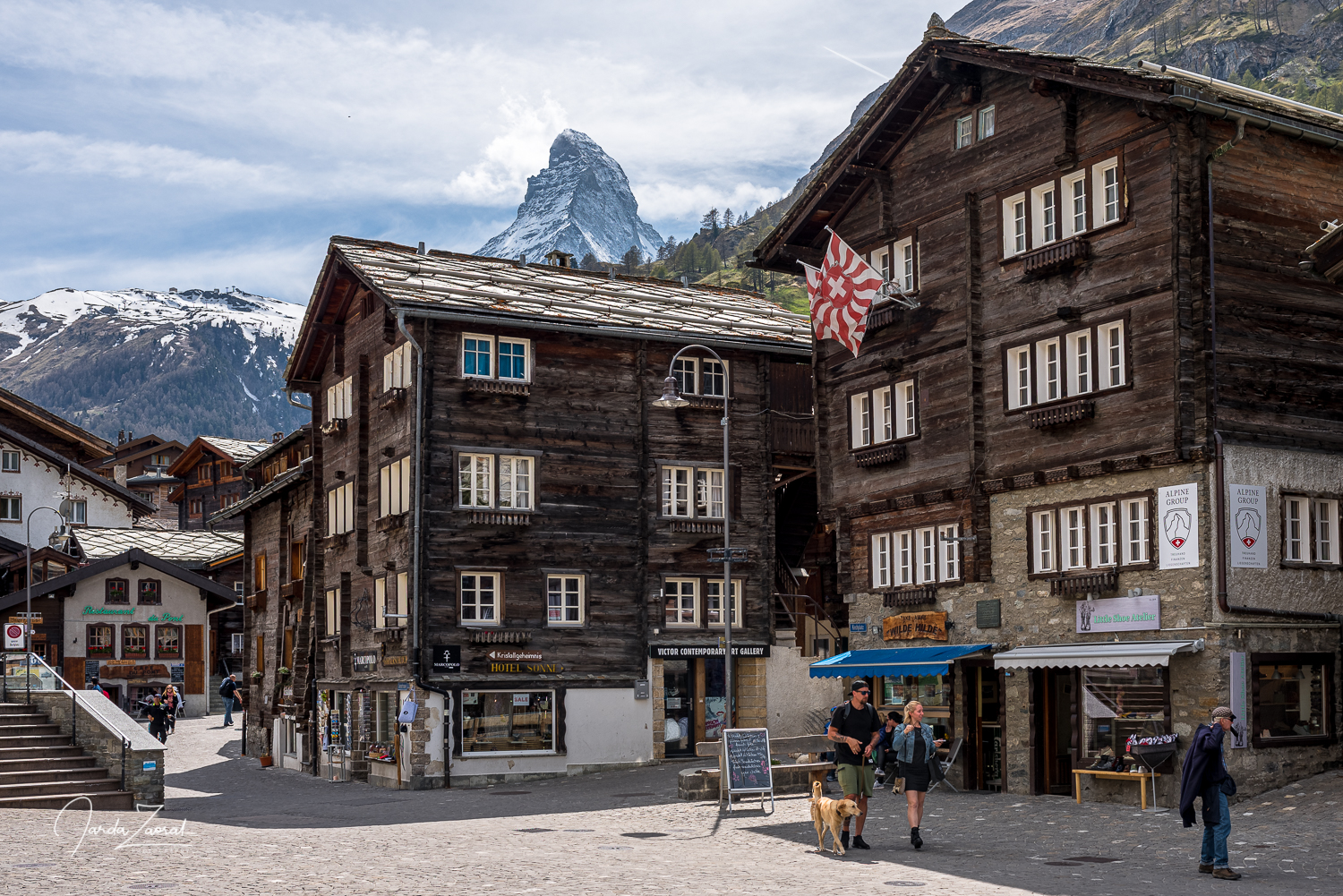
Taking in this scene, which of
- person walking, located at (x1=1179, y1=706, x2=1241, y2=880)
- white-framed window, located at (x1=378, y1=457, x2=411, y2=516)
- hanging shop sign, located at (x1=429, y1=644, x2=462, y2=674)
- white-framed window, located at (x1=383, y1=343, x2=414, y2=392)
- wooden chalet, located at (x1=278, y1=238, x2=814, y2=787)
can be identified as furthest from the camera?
white-framed window, located at (x1=383, y1=343, x2=414, y2=392)

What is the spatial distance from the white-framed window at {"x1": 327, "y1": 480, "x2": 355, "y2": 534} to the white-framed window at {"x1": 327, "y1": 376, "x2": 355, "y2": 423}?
211 cm

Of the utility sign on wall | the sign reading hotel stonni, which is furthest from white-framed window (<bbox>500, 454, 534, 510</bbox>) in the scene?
the utility sign on wall

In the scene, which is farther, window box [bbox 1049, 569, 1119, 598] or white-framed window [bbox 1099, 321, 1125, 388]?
white-framed window [bbox 1099, 321, 1125, 388]

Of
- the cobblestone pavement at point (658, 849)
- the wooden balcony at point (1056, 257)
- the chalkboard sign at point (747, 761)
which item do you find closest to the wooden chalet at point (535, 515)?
the cobblestone pavement at point (658, 849)

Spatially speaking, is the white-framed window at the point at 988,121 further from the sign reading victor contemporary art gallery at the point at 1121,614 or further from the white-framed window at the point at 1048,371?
the sign reading victor contemporary art gallery at the point at 1121,614

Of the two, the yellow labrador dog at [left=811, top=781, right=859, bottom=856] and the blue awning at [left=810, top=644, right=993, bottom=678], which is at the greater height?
the blue awning at [left=810, top=644, right=993, bottom=678]

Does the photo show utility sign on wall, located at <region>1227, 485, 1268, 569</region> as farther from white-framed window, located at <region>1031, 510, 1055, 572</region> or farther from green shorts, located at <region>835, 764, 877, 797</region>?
green shorts, located at <region>835, 764, 877, 797</region>

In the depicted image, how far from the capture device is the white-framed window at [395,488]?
39156 millimetres

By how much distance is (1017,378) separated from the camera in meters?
29.8

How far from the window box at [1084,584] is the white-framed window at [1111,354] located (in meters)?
3.37

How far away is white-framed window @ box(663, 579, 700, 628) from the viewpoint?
41.6 m

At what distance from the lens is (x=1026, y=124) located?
29875 mm

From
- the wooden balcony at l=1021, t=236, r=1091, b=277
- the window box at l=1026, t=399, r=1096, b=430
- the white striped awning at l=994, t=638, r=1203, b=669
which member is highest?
the wooden balcony at l=1021, t=236, r=1091, b=277

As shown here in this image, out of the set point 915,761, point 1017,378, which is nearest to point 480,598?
point 1017,378
